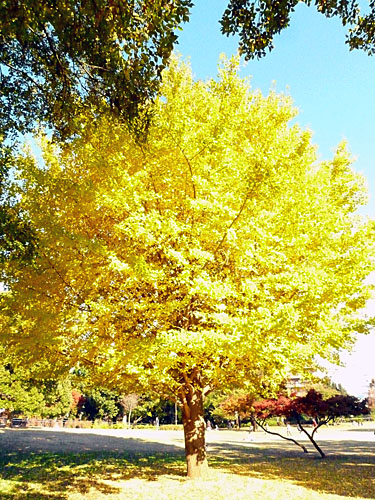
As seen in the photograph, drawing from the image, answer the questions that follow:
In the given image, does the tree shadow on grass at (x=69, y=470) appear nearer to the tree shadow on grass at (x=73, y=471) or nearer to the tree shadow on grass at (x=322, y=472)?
the tree shadow on grass at (x=73, y=471)

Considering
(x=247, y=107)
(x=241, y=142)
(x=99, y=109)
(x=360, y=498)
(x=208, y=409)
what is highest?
(x=247, y=107)

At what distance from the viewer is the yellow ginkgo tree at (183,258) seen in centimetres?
677

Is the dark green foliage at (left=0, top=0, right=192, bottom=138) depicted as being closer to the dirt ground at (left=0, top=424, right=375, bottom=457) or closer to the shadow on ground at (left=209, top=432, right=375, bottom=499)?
the shadow on ground at (left=209, top=432, right=375, bottom=499)

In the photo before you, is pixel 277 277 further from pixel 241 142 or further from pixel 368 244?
pixel 241 142

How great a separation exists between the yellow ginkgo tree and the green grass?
1333 mm

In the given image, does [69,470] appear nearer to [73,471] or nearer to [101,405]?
[73,471]

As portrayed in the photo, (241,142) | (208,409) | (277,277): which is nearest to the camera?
(277,277)

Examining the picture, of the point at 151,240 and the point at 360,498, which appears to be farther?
the point at 360,498

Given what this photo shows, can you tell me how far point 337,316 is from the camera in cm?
864

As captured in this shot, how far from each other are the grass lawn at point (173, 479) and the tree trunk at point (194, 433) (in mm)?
300

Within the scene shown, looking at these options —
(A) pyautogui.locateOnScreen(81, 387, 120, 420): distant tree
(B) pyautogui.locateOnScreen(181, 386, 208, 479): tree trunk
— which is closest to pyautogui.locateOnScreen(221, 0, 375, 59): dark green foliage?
(B) pyautogui.locateOnScreen(181, 386, 208, 479): tree trunk

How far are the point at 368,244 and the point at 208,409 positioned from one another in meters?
44.0

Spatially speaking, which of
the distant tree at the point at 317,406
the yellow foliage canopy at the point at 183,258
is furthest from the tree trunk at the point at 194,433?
the distant tree at the point at 317,406

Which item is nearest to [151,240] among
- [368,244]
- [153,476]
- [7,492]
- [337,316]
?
[368,244]
